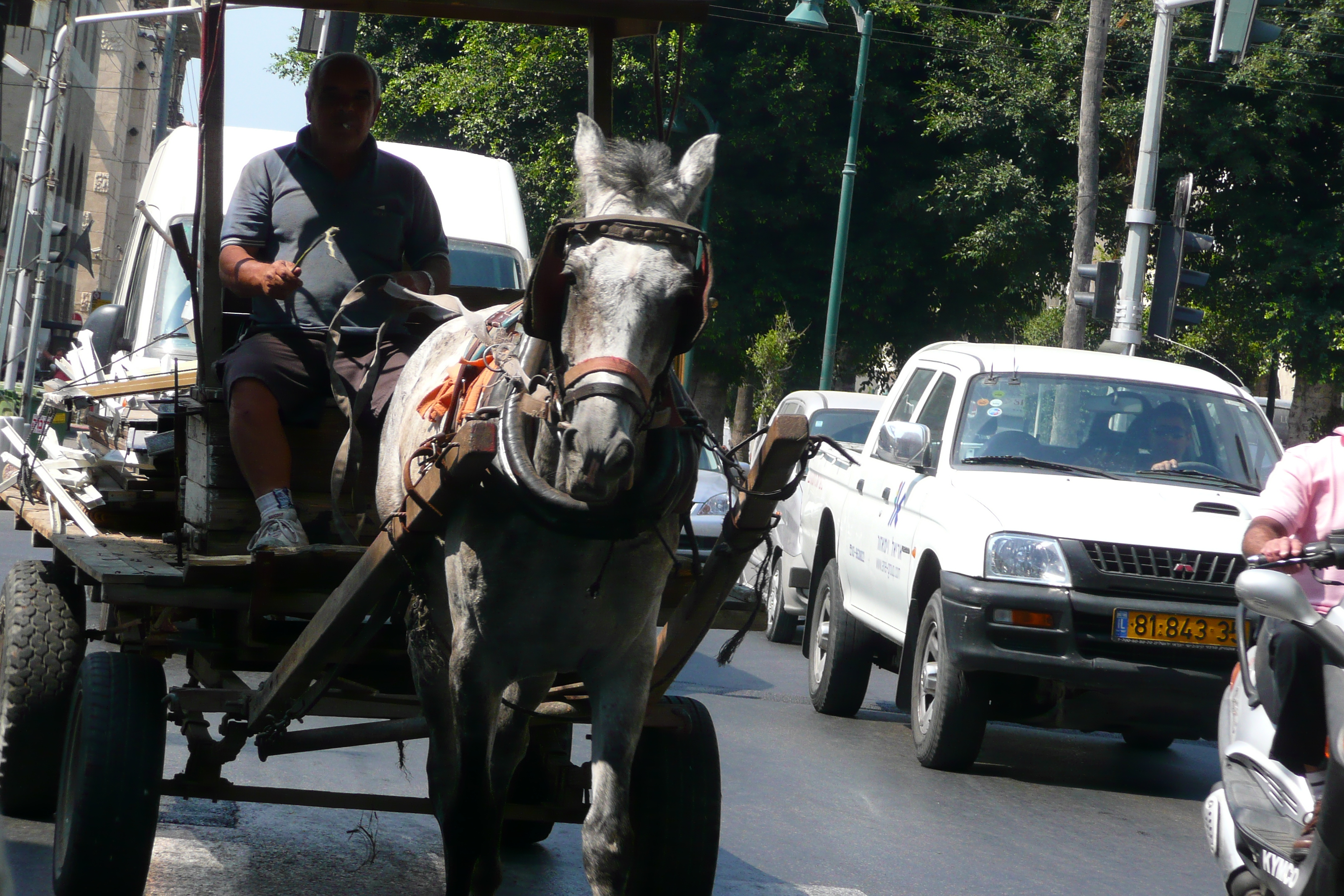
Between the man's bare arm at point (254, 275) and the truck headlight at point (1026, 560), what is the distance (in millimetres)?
3811

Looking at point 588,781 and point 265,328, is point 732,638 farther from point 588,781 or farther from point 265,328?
point 265,328

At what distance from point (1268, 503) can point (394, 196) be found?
2932 mm

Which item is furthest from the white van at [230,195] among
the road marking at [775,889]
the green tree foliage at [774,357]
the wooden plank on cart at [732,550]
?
the green tree foliage at [774,357]

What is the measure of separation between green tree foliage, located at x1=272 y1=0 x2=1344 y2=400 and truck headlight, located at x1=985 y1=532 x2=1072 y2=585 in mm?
17156

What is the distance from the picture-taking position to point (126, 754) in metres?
4.66

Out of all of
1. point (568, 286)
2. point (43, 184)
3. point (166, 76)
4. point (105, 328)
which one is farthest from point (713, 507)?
point (166, 76)

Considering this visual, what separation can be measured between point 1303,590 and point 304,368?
9.62 feet

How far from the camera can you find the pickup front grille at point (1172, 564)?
24.8 ft

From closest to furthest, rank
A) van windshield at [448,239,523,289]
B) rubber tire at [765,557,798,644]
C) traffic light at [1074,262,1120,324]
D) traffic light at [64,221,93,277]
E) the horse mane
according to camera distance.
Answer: the horse mane, van windshield at [448,239,523,289], rubber tire at [765,557,798,644], traffic light at [1074,262,1120,324], traffic light at [64,221,93,277]

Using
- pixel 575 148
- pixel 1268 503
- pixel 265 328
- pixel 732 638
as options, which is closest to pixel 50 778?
pixel 265 328

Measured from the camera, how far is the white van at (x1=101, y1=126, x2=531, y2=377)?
9648 mm

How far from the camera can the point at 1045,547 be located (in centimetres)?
761

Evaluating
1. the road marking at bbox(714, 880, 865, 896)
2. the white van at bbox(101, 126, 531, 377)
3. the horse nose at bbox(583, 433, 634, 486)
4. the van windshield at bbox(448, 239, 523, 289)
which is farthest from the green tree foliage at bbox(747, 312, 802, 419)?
the horse nose at bbox(583, 433, 634, 486)

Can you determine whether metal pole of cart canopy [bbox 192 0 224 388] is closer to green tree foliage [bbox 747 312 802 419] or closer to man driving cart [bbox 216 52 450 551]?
man driving cart [bbox 216 52 450 551]
